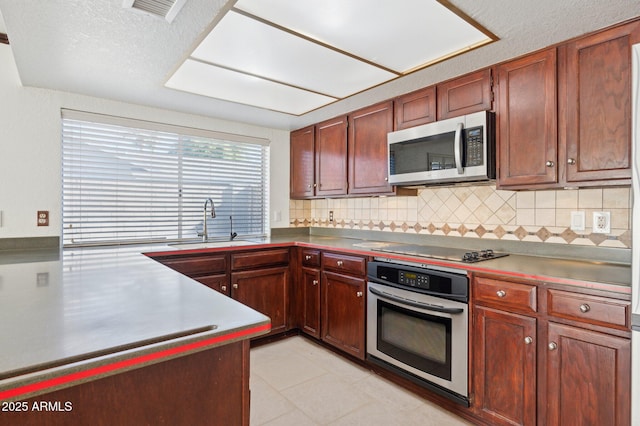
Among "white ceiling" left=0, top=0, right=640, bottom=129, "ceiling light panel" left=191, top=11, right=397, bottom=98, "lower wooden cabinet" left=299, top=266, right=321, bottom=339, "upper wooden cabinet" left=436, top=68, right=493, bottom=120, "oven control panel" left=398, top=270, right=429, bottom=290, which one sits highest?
"white ceiling" left=0, top=0, right=640, bottom=129

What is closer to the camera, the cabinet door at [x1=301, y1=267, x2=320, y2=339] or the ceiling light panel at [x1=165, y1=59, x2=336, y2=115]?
the ceiling light panel at [x1=165, y1=59, x2=336, y2=115]

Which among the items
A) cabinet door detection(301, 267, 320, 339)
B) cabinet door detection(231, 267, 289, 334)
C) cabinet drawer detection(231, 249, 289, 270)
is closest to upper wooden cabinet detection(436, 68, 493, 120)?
cabinet door detection(301, 267, 320, 339)

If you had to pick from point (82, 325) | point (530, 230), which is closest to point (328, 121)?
point (530, 230)

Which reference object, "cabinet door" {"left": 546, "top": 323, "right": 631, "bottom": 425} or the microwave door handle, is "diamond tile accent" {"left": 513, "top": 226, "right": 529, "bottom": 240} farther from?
"cabinet door" {"left": 546, "top": 323, "right": 631, "bottom": 425}

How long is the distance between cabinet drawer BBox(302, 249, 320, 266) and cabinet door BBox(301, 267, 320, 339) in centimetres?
5

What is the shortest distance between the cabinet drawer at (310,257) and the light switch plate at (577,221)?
1.82 meters

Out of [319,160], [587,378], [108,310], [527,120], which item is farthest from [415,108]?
[108,310]

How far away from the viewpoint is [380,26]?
1.66m

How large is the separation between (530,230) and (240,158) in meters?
2.71

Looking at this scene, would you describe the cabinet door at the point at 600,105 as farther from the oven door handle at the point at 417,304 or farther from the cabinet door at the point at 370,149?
the cabinet door at the point at 370,149

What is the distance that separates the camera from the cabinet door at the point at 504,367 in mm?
1683

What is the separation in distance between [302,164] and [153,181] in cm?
150

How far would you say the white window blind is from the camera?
2729 millimetres

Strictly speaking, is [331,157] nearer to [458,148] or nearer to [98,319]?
[458,148]
